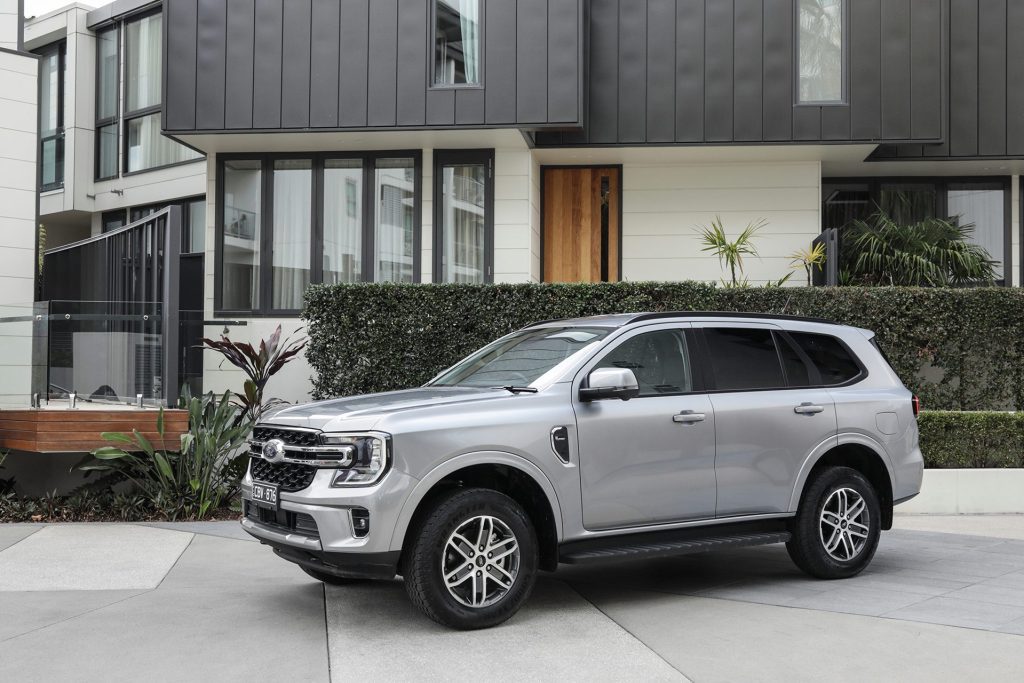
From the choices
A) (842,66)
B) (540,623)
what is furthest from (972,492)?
(540,623)

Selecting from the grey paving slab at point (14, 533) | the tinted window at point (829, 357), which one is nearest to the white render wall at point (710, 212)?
the tinted window at point (829, 357)

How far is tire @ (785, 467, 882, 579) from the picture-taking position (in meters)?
7.14

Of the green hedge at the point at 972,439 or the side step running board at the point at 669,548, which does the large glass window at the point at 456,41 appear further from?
the side step running board at the point at 669,548

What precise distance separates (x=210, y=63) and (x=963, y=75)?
→ 10404mm

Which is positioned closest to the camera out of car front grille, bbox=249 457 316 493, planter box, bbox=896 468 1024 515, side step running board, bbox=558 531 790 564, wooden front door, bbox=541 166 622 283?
car front grille, bbox=249 457 316 493

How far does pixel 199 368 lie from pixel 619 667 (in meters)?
8.51

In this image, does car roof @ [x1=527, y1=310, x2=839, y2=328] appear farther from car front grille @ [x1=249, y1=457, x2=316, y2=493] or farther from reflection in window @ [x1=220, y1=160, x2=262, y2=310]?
reflection in window @ [x1=220, y1=160, x2=262, y2=310]

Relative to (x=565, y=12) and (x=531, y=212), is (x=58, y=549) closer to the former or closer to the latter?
(x=531, y=212)

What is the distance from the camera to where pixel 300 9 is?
527 inches

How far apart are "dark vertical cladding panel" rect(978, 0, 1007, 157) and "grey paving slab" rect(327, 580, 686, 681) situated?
1106 cm

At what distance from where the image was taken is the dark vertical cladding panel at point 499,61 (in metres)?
13.2

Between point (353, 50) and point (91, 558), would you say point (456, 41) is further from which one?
point (91, 558)

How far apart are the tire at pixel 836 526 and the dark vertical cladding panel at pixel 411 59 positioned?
26.0 feet

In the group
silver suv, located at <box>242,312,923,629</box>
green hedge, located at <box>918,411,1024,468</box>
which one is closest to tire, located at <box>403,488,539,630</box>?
silver suv, located at <box>242,312,923,629</box>
